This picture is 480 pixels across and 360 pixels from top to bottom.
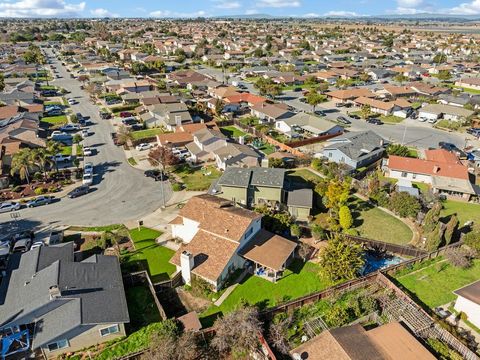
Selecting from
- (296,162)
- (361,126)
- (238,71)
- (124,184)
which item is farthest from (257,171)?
(238,71)

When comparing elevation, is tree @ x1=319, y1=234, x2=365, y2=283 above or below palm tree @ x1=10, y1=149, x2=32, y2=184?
below

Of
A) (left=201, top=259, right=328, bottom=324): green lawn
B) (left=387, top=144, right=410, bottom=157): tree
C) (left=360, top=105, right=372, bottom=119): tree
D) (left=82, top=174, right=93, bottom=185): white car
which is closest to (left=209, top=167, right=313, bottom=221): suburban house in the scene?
(left=201, top=259, right=328, bottom=324): green lawn

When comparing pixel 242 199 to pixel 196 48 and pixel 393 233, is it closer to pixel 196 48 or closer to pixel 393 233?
pixel 393 233

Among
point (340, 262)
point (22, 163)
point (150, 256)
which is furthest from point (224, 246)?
point (22, 163)

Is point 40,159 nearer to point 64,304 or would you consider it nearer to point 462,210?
point 64,304

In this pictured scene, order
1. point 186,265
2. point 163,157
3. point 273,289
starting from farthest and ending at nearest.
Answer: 1. point 163,157
2. point 273,289
3. point 186,265

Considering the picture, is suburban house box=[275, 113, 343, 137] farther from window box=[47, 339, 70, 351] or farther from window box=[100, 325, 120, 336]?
window box=[47, 339, 70, 351]
